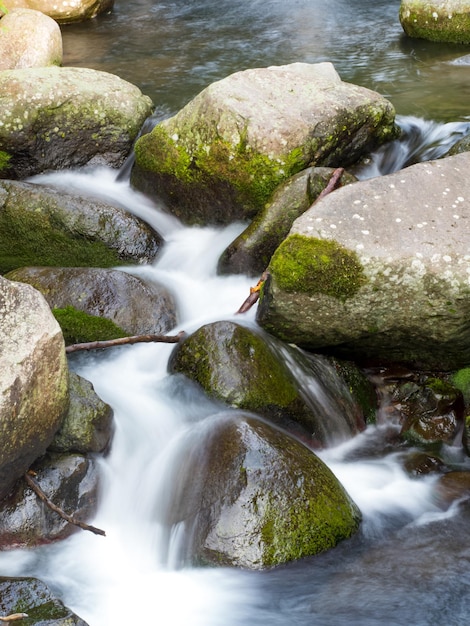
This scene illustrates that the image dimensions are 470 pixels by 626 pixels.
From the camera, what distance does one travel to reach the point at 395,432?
17.4 ft

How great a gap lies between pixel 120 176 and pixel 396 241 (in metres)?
3.74

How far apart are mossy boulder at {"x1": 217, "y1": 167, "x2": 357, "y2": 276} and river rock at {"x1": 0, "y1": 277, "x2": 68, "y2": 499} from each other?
8.07ft

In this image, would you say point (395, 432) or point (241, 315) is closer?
point (395, 432)

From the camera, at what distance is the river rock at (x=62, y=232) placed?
21.7 ft

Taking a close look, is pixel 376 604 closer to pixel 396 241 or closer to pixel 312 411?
pixel 312 411

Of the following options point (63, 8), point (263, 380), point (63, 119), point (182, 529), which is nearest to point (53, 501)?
point (182, 529)

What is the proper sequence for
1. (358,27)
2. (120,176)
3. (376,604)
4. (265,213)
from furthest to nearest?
(358,27) → (120,176) → (265,213) → (376,604)

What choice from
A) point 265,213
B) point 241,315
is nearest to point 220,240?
point 265,213

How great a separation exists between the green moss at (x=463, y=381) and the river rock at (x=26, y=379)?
9.31 ft

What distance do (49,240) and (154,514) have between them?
3.16m

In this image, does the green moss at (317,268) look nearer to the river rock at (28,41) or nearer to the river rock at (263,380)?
the river rock at (263,380)

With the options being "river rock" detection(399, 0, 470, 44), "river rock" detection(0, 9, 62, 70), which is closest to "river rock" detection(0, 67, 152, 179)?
"river rock" detection(0, 9, 62, 70)

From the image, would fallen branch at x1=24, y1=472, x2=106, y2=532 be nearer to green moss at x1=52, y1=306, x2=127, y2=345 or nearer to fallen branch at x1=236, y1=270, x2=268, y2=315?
green moss at x1=52, y1=306, x2=127, y2=345

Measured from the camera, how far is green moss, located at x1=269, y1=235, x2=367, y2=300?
16.1 feet
